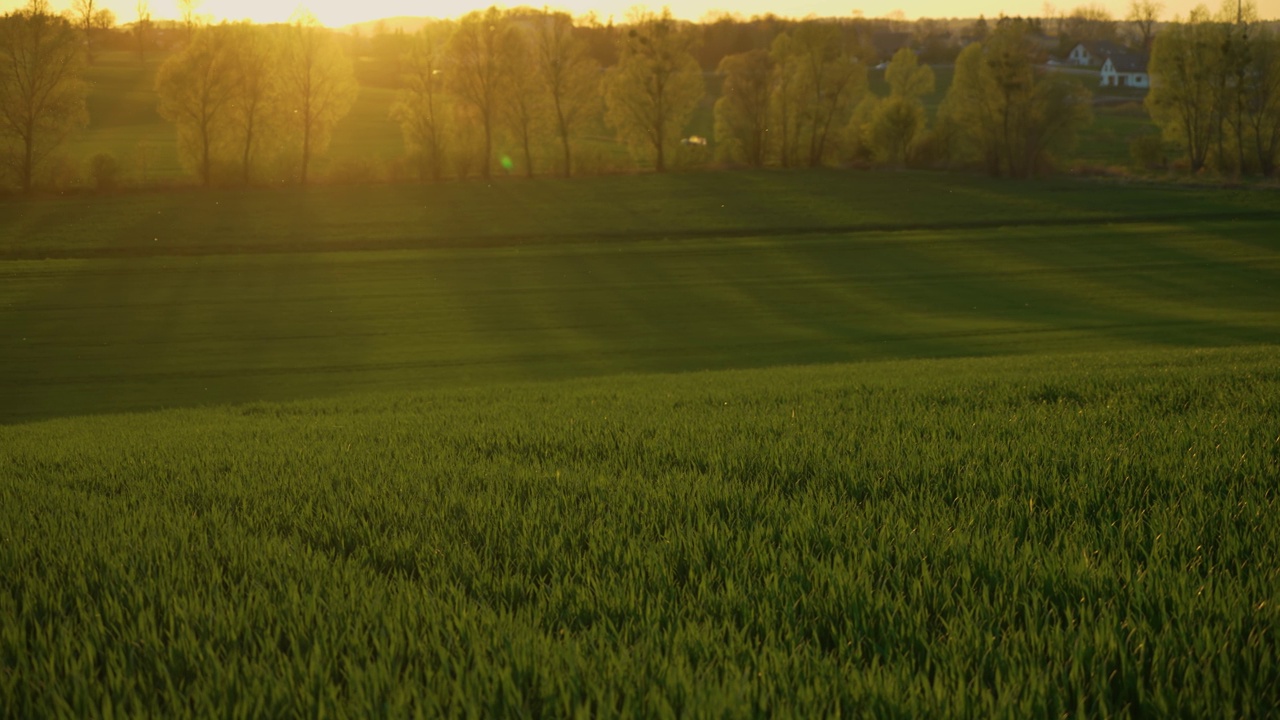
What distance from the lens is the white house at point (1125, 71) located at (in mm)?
156125

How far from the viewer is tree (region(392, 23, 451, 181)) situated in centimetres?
6644

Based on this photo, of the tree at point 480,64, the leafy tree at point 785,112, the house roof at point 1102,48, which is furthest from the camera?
the house roof at point 1102,48

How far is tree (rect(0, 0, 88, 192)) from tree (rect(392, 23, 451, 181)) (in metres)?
19.4

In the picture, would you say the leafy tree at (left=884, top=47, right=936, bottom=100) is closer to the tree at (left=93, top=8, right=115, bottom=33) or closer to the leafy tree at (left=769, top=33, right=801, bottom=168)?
the leafy tree at (left=769, top=33, right=801, bottom=168)

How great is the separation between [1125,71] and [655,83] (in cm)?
12031

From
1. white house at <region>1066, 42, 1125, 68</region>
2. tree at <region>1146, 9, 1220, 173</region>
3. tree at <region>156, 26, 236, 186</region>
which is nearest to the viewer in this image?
tree at <region>156, 26, 236, 186</region>

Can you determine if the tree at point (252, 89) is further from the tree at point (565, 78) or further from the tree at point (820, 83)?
the tree at point (820, 83)

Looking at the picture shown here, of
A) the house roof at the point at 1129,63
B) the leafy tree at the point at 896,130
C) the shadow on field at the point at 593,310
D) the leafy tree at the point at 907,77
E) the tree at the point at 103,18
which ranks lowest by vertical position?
the shadow on field at the point at 593,310

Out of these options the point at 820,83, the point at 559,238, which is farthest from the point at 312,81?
the point at 820,83

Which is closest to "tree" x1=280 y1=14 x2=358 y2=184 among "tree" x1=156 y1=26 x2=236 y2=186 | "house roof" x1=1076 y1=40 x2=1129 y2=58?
"tree" x1=156 y1=26 x2=236 y2=186

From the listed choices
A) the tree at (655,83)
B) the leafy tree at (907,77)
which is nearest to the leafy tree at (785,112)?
the tree at (655,83)

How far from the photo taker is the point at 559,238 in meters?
49.7

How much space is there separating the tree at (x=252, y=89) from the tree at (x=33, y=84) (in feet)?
28.9

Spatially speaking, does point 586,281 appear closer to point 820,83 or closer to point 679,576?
point 679,576
